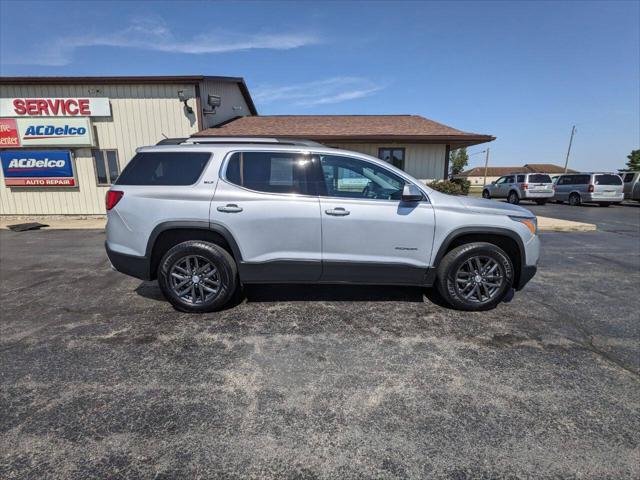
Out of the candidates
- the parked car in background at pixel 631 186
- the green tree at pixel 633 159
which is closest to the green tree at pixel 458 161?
the green tree at pixel 633 159

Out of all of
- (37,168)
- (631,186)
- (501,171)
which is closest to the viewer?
(37,168)

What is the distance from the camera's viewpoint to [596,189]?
18.1m

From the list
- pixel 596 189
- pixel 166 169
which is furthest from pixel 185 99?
pixel 596 189

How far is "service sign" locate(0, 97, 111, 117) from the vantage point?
450 inches

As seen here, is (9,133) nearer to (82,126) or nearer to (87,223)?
(82,126)

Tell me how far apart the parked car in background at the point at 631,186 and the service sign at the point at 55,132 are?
26982 millimetres

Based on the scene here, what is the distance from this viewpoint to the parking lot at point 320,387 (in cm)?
195

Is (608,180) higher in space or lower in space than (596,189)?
higher

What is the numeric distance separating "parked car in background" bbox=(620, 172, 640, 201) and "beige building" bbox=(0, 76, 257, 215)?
23.8 meters

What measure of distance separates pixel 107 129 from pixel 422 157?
1200 cm

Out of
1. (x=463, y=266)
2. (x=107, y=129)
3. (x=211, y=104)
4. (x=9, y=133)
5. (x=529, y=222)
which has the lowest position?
(x=463, y=266)

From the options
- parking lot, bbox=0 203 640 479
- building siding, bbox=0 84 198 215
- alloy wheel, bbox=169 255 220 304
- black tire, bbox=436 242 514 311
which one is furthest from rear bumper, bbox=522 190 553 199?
alloy wheel, bbox=169 255 220 304

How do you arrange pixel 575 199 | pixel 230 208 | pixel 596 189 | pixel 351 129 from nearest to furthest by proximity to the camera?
pixel 230 208 < pixel 351 129 < pixel 596 189 < pixel 575 199

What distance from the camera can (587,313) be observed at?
4059mm
